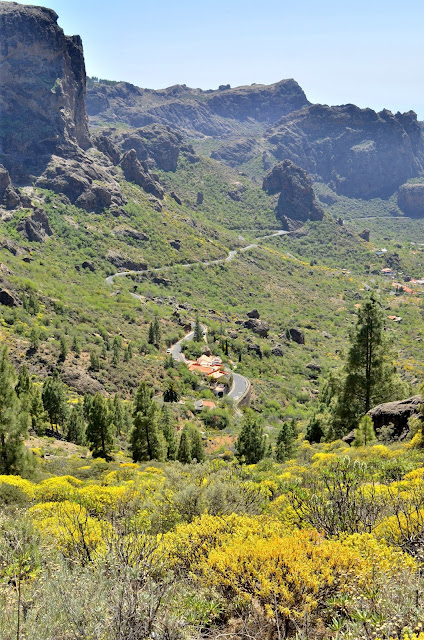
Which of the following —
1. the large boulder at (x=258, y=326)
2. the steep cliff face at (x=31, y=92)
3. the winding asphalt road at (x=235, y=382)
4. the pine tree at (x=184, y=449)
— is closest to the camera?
the pine tree at (x=184, y=449)

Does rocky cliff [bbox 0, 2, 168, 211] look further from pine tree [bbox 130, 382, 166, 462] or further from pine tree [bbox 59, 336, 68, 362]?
pine tree [bbox 130, 382, 166, 462]

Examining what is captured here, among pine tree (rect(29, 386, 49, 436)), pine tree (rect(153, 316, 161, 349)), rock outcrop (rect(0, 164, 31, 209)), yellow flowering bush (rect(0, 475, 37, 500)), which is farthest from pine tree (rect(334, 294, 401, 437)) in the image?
rock outcrop (rect(0, 164, 31, 209))

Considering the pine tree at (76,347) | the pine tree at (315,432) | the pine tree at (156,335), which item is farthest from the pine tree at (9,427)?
the pine tree at (156,335)

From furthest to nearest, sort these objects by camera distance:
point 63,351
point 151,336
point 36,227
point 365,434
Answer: point 36,227 → point 151,336 → point 63,351 → point 365,434

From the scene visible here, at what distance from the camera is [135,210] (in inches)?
4737

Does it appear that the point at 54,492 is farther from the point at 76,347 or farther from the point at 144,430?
the point at 76,347

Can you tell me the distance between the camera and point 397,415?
70.0 ft

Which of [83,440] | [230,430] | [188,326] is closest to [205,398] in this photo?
[230,430]

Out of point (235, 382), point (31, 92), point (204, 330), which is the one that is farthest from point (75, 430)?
point (31, 92)

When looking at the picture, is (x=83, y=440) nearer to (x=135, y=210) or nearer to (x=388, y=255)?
(x=135, y=210)

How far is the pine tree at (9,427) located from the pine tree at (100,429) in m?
9.21

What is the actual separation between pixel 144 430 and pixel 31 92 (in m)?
115

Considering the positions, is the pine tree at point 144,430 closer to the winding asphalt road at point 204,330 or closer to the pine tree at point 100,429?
the pine tree at point 100,429

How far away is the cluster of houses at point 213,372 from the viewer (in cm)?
5978
